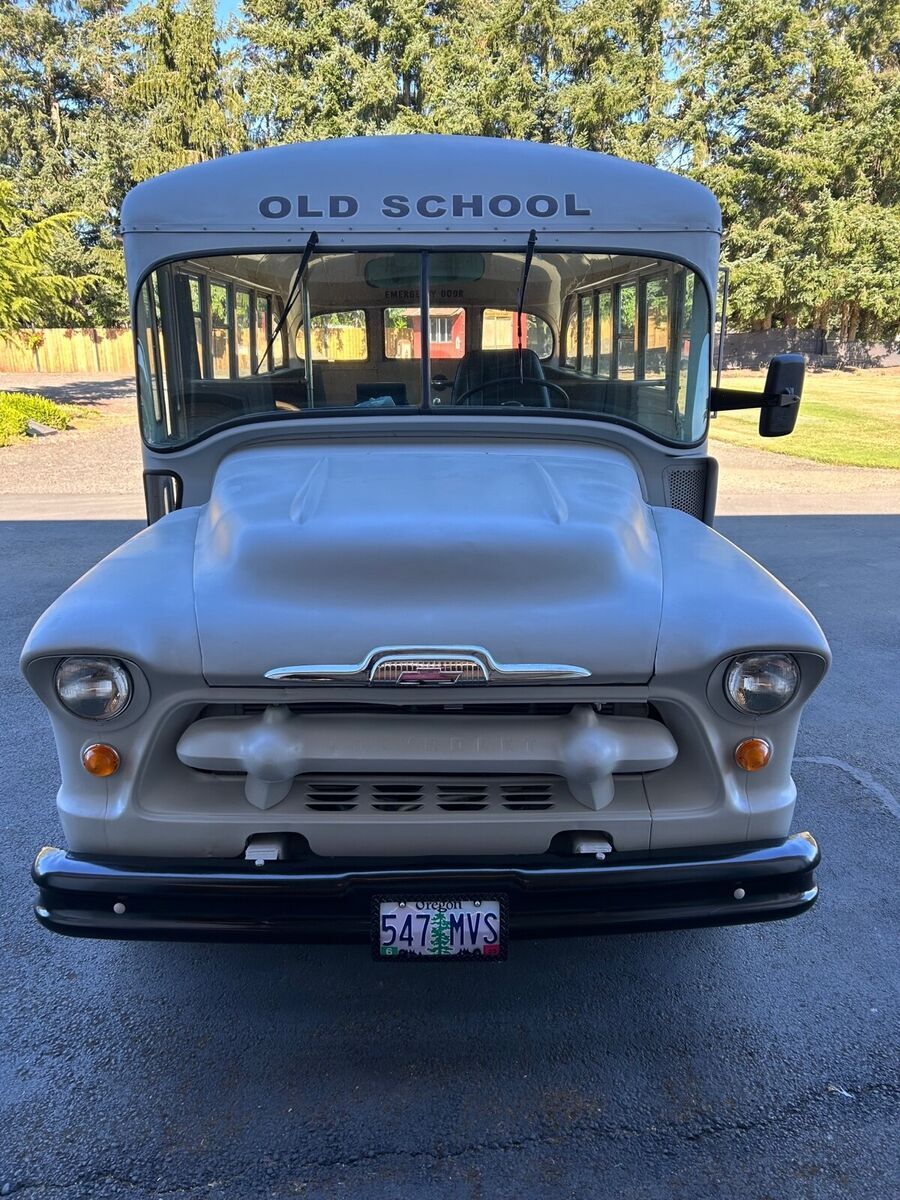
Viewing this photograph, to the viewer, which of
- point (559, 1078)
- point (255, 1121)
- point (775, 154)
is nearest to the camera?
point (255, 1121)

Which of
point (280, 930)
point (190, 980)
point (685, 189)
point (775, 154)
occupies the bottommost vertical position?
point (190, 980)

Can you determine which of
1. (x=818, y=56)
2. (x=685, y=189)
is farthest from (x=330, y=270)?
(x=818, y=56)

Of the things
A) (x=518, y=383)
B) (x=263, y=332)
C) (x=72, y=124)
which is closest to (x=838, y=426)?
(x=518, y=383)

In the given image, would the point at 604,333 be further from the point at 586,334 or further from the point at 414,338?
the point at 414,338

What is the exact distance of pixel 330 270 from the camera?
340 cm

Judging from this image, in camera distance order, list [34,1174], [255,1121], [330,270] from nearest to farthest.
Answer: [34,1174] → [255,1121] → [330,270]

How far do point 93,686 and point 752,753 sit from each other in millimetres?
1611

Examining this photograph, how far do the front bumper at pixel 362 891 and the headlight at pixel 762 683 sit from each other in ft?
1.24

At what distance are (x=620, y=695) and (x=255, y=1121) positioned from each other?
1.42 m

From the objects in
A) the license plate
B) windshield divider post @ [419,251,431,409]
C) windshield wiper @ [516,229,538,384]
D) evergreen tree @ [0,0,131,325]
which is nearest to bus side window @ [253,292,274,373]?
windshield divider post @ [419,251,431,409]

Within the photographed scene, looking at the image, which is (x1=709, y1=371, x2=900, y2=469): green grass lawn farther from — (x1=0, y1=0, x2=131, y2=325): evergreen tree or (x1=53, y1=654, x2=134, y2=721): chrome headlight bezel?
(x1=0, y1=0, x2=131, y2=325): evergreen tree

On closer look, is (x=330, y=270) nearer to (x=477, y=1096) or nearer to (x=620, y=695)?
(x=620, y=695)

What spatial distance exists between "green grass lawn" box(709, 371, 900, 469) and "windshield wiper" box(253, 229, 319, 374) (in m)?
12.7

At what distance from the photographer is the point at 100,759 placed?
2230mm
